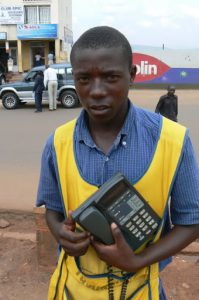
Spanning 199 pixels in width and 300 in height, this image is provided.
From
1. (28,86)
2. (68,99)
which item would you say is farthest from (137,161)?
(28,86)

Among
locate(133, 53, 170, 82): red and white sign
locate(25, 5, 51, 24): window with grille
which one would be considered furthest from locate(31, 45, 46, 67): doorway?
locate(133, 53, 170, 82): red and white sign

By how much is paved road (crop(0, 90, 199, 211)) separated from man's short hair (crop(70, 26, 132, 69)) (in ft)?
11.8

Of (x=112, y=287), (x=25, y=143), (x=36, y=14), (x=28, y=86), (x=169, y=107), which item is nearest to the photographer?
(x=112, y=287)

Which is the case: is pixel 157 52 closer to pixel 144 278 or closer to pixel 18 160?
pixel 18 160

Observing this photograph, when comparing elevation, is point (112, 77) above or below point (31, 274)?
above

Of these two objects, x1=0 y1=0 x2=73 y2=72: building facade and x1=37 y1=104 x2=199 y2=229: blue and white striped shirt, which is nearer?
x1=37 y1=104 x2=199 y2=229: blue and white striped shirt

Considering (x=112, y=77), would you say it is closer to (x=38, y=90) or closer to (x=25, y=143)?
(x=25, y=143)

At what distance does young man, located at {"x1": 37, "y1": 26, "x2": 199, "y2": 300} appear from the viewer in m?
1.21

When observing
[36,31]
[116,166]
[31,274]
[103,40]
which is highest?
[36,31]

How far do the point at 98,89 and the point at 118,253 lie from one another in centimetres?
51

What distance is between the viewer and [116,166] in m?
1.25

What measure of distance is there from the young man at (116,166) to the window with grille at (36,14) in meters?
29.4

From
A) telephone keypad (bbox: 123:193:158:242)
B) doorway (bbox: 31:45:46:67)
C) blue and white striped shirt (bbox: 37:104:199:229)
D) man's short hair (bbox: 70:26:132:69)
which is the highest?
doorway (bbox: 31:45:46:67)

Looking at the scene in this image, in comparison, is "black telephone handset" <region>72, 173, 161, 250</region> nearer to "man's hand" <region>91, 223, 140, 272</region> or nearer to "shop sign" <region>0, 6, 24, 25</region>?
"man's hand" <region>91, 223, 140, 272</region>
